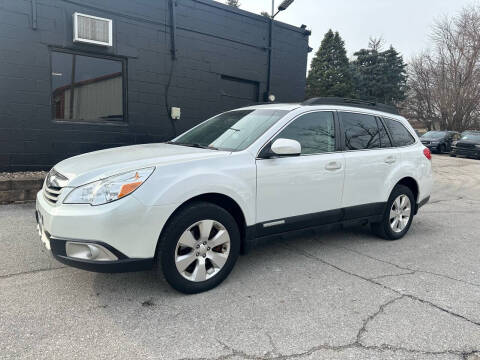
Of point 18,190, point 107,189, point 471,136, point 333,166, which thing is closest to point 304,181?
point 333,166

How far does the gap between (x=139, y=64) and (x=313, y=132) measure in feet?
17.2

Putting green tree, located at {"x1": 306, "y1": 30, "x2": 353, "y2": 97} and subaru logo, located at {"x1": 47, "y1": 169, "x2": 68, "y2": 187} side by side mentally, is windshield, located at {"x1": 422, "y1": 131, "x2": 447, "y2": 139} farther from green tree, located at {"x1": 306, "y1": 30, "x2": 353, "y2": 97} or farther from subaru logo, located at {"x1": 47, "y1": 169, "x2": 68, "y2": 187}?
subaru logo, located at {"x1": 47, "y1": 169, "x2": 68, "y2": 187}

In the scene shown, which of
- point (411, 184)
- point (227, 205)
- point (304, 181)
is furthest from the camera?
point (411, 184)

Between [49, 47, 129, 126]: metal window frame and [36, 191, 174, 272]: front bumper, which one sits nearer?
[36, 191, 174, 272]: front bumper

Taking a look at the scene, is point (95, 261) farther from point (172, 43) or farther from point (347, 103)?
point (172, 43)

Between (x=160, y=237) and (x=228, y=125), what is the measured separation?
66.4 inches

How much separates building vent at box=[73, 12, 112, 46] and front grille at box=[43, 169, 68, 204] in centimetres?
472

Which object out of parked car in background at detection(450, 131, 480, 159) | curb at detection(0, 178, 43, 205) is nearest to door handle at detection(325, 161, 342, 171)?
curb at detection(0, 178, 43, 205)

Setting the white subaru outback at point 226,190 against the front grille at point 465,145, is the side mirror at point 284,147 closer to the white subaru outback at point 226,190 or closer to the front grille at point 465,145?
the white subaru outback at point 226,190

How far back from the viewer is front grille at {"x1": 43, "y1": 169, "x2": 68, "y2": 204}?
10.0ft

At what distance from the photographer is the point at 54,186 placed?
3.17 m

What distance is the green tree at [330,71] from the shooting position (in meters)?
37.3

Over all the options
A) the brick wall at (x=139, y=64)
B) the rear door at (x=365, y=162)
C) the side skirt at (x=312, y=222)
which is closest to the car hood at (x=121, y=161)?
the side skirt at (x=312, y=222)

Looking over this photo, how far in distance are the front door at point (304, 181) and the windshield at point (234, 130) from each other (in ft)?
0.72
